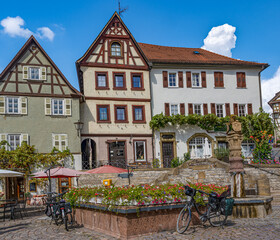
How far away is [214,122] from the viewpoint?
30562 millimetres

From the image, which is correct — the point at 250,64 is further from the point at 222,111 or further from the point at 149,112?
the point at 149,112

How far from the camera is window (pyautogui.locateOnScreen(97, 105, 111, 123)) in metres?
29.1

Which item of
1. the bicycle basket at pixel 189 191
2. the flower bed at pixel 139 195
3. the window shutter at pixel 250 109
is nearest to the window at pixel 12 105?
the flower bed at pixel 139 195

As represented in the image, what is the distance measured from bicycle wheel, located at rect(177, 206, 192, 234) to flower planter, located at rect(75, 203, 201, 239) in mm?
288

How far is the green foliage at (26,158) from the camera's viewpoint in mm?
24812

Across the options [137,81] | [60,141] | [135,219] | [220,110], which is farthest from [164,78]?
[135,219]

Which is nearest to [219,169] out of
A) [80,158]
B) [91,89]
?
[80,158]

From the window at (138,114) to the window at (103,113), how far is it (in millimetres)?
2041

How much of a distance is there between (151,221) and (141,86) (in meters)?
22.2

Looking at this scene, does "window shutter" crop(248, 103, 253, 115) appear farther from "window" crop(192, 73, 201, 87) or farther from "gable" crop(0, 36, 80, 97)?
"gable" crop(0, 36, 80, 97)

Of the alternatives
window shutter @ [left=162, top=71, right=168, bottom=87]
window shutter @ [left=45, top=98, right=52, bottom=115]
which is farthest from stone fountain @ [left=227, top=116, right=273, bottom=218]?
window shutter @ [left=162, top=71, right=168, bottom=87]

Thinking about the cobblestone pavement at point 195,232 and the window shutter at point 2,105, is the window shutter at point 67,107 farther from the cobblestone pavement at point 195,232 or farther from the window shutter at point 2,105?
the cobblestone pavement at point 195,232

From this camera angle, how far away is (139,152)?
29.6 meters

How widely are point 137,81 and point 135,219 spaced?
74.1 feet
